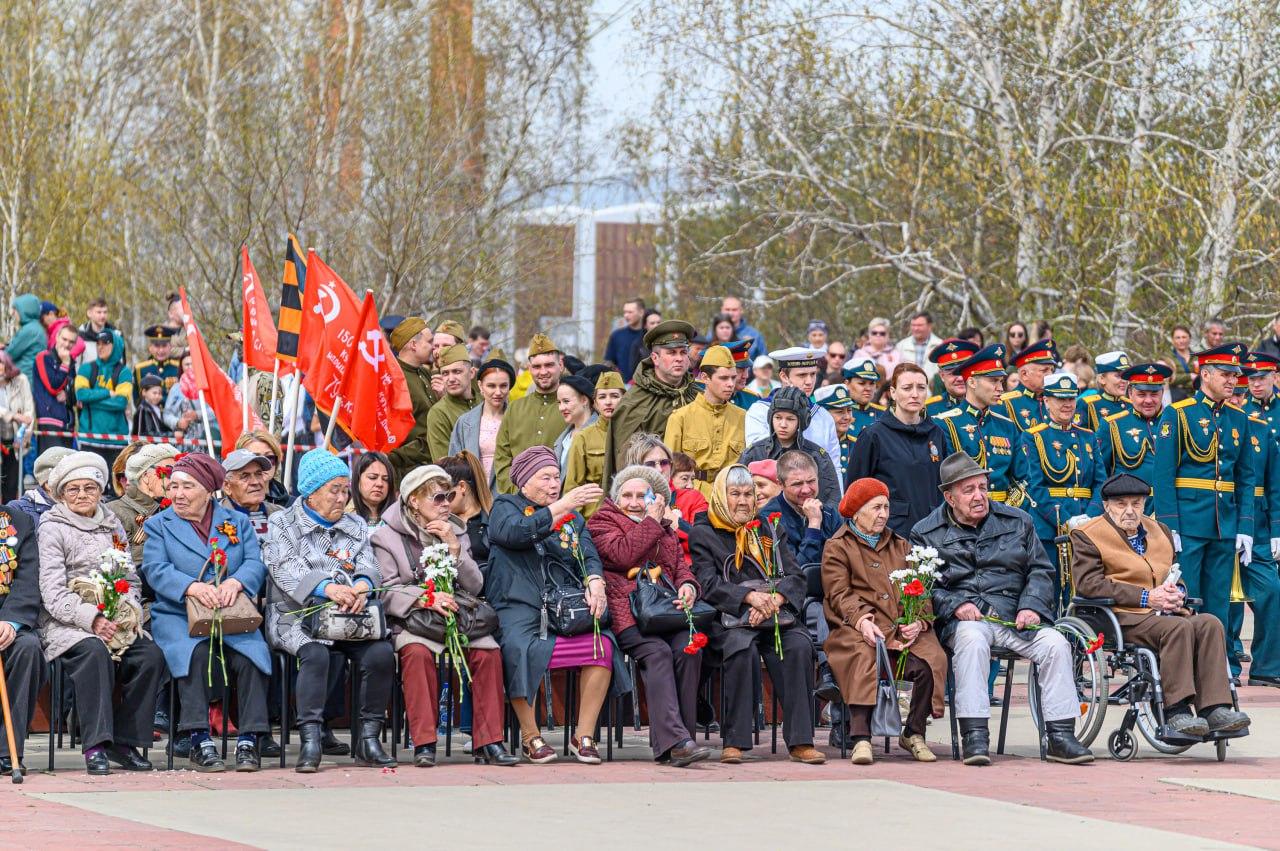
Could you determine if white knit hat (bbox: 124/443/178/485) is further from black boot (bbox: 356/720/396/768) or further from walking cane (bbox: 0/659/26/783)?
black boot (bbox: 356/720/396/768)

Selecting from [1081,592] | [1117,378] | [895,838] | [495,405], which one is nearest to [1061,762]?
[1081,592]

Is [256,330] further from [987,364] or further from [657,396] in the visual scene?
[987,364]

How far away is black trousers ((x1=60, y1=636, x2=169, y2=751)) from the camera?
10.1 m

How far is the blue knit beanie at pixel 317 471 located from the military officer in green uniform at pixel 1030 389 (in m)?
5.23

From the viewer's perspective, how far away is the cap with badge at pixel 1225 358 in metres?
14.9

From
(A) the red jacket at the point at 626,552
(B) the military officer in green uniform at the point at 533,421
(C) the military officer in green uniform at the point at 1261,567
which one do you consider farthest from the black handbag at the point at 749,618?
(C) the military officer in green uniform at the point at 1261,567

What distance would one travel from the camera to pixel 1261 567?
578 inches

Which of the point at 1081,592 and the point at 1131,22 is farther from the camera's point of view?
the point at 1131,22

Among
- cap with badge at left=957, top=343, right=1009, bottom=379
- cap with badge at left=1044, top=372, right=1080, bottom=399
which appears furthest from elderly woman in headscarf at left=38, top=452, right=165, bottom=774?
cap with badge at left=1044, top=372, right=1080, bottom=399

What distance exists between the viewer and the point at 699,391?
44.6 feet

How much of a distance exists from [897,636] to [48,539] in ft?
14.4

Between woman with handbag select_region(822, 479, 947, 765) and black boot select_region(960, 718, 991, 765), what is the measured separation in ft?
0.68

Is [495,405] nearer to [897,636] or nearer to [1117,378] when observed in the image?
[897,636]

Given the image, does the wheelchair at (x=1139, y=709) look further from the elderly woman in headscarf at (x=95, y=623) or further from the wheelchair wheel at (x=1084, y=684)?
the elderly woman in headscarf at (x=95, y=623)
